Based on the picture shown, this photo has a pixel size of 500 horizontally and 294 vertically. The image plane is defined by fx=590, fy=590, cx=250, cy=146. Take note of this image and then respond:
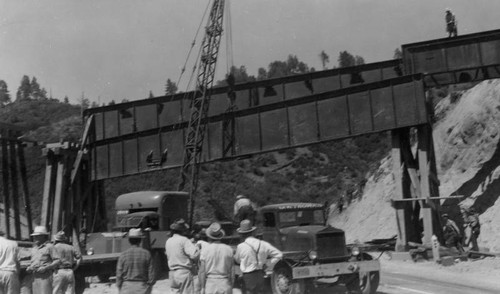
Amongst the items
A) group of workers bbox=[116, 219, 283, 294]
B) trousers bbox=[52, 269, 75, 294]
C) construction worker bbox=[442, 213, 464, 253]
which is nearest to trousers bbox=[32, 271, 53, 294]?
trousers bbox=[52, 269, 75, 294]

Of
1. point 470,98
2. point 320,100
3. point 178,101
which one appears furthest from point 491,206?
point 178,101

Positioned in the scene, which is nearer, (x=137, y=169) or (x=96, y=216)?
(x=137, y=169)

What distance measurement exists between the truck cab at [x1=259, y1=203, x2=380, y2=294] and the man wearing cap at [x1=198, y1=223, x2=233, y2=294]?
4927 millimetres

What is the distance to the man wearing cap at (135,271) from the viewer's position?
8.06m

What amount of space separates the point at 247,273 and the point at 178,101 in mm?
22163

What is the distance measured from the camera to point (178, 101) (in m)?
30.0

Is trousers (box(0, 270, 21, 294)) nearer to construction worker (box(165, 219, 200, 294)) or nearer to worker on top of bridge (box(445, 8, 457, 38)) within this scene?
construction worker (box(165, 219, 200, 294))

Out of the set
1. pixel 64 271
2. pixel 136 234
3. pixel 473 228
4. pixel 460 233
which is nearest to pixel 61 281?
pixel 64 271

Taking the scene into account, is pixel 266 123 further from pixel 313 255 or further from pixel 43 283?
pixel 43 283

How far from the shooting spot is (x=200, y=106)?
30500mm

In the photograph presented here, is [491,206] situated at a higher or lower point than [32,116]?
lower

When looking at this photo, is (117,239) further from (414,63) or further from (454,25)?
(454,25)

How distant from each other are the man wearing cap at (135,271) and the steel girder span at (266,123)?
17975 millimetres

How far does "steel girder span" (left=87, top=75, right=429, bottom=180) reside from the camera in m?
24.7
